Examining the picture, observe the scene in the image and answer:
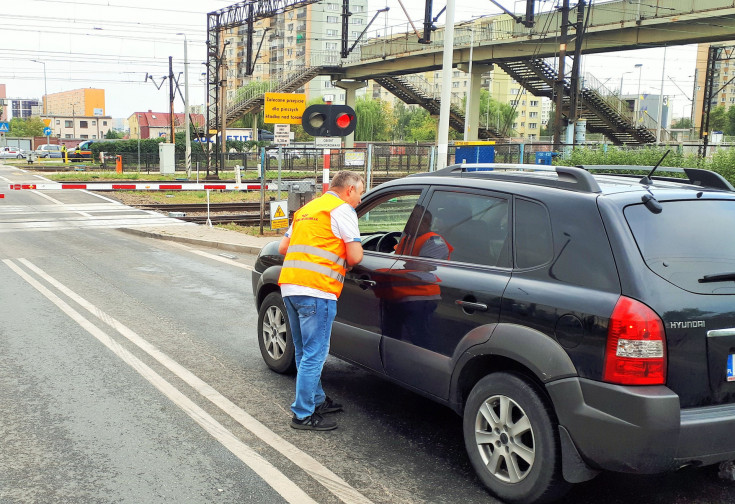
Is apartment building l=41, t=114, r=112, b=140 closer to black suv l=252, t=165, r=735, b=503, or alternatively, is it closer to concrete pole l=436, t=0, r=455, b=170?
concrete pole l=436, t=0, r=455, b=170

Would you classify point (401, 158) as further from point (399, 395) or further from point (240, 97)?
point (399, 395)

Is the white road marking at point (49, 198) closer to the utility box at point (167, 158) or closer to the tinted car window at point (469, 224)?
the utility box at point (167, 158)

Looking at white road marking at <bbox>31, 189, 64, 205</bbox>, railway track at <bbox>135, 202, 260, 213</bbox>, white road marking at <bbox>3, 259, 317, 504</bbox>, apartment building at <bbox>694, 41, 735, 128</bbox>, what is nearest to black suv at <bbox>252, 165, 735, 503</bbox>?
white road marking at <bbox>3, 259, 317, 504</bbox>

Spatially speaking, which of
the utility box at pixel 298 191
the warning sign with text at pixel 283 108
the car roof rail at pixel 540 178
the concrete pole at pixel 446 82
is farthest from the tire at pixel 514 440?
the warning sign with text at pixel 283 108

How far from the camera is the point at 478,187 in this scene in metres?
4.40

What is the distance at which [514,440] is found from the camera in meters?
3.76

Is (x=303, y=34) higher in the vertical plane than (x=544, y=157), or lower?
higher

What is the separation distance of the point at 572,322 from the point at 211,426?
2659 mm

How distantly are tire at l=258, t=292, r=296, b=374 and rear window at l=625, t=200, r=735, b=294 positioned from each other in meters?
3.12

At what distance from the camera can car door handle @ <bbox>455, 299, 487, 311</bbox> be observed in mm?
3953

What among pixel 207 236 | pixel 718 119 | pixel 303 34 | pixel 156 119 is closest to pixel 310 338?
pixel 207 236

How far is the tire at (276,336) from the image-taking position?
19.3 feet

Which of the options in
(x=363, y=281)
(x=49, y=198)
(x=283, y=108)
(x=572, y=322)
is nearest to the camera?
(x=572, y=322)

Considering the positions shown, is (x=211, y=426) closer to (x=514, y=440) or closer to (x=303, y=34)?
(x=514, y=440)
